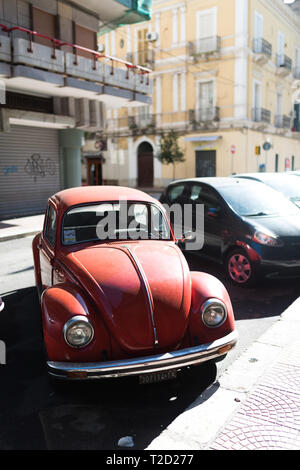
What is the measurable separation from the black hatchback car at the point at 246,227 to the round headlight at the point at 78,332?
12.0 feet

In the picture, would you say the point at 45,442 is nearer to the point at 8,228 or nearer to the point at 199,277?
the point at 199,277

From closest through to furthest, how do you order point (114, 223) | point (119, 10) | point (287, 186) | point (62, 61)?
point (114, 223), point (287, 186), point (62, 61), point (119, 10)

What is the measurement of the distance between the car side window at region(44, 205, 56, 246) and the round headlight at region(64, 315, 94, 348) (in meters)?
1.54

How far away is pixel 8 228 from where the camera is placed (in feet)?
43.2

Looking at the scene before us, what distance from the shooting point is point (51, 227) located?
→ 16.4ft

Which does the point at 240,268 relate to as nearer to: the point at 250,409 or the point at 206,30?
the point at 250,409

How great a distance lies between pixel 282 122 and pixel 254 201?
107ft

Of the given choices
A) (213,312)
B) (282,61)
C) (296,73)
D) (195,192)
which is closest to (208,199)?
(195,192)

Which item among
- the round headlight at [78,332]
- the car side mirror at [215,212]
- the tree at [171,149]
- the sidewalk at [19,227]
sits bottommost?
the sidewalk at [19,227]

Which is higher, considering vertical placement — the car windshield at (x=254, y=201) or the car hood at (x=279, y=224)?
the car windshield at (x=254, y=201)

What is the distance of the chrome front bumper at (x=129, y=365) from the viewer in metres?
3.14

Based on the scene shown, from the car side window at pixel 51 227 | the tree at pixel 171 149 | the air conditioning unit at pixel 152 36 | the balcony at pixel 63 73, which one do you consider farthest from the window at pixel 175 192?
the air conditioning unit at pixel 152 36

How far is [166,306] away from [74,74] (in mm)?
13906

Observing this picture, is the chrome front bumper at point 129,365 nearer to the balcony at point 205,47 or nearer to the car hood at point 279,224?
the car hood at point 279,224
